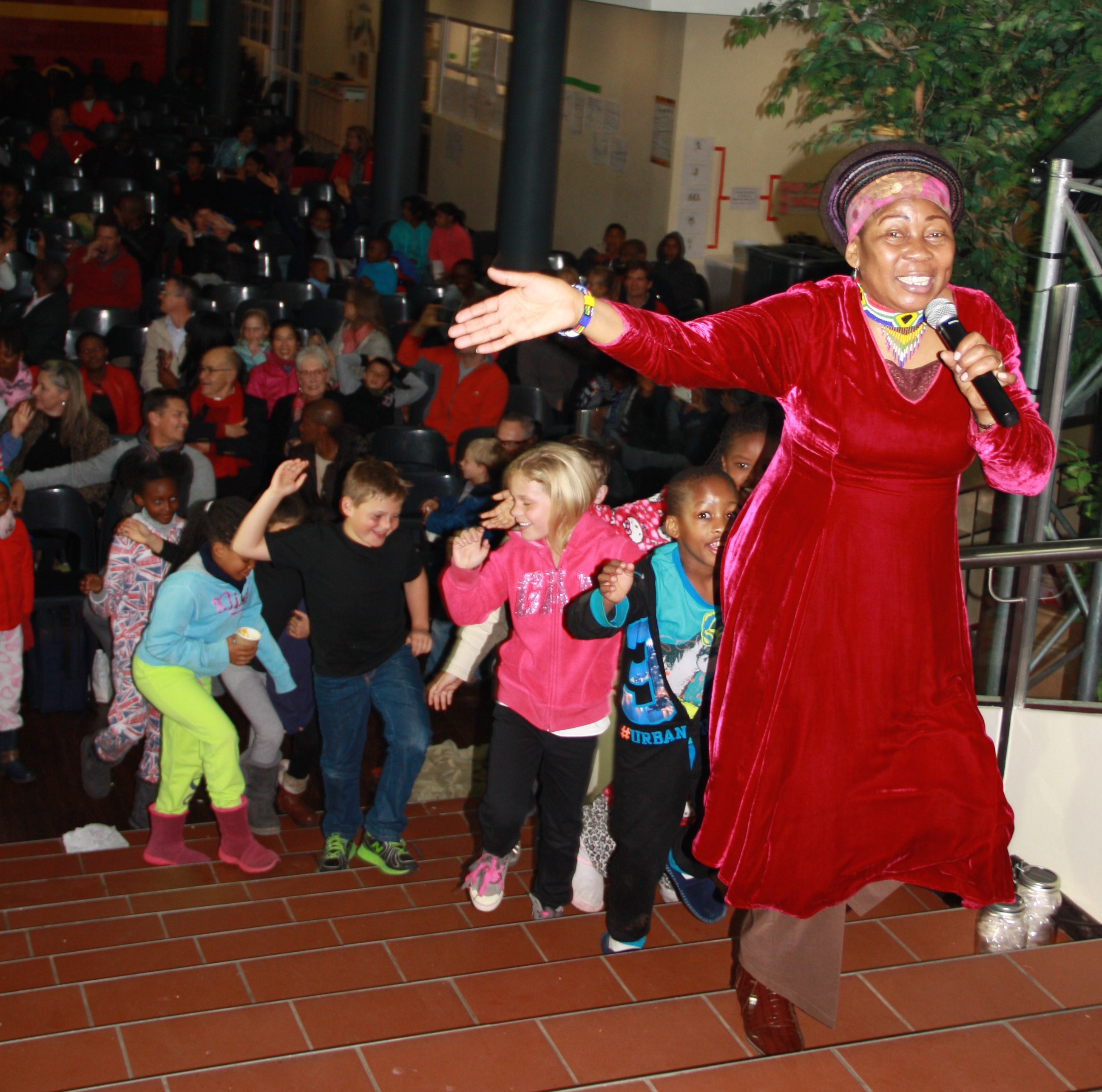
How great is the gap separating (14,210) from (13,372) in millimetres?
4653

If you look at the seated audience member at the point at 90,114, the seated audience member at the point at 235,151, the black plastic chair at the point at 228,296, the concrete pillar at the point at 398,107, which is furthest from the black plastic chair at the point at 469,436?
the seated audience member at the point at 90,114

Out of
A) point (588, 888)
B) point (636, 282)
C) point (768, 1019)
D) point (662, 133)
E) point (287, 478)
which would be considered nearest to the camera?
point (768, 1019)

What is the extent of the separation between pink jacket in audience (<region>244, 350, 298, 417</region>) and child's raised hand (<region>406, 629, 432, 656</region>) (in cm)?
331

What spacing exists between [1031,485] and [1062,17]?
254cm

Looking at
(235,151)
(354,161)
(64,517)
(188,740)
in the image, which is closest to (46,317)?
(64,517)

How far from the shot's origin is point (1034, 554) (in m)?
3.04

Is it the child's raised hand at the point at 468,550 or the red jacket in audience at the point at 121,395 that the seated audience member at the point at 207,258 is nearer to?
the red jacket in audience at the point at 121,395

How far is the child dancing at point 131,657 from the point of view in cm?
446

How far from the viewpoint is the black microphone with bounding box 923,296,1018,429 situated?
6.50ft

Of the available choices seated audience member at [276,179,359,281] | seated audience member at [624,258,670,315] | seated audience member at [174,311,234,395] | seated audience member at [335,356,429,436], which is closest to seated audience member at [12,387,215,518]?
seated audience member at [335,356,429,436]

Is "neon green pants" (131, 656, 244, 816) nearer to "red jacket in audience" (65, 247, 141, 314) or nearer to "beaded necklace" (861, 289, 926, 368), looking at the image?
"beaded necklace" (861, 289, 926, 368)

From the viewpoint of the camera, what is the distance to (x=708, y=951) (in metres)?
3.13

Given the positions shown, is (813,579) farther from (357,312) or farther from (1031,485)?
(357,312)

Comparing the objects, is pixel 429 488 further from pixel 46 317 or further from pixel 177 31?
pixel 177 31
